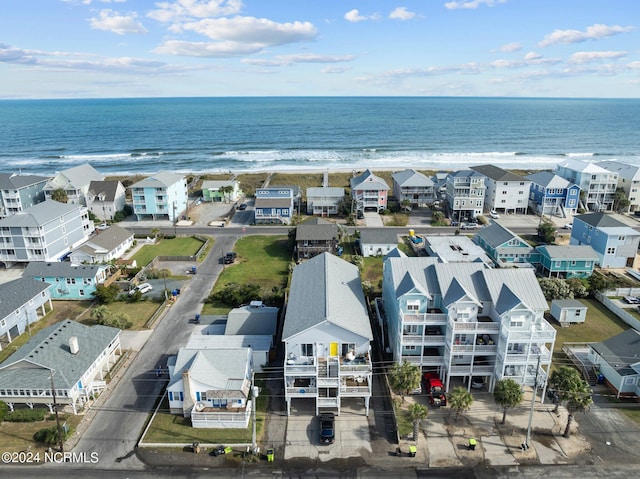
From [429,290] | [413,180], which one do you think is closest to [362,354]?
[429,290]

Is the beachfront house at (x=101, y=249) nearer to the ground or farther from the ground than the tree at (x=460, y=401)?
farther from the ground

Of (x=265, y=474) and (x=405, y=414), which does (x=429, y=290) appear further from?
(x=265, y=474)

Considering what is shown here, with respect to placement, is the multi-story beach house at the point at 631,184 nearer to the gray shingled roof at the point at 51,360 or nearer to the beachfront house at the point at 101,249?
the beachfront house at the point at 101,249

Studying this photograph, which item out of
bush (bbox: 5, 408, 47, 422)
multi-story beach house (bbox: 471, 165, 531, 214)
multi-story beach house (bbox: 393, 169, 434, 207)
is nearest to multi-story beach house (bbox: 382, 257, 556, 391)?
bush (bbox: 5, 408, 47, 422)

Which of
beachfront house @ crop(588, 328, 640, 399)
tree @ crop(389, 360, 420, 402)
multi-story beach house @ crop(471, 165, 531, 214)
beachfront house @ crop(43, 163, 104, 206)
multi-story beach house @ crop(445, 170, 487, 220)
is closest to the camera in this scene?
tree @ crop(389, 360, 420, 402)

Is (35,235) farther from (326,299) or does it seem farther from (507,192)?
(507,192)

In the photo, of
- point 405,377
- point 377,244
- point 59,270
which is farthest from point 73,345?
point 377,244

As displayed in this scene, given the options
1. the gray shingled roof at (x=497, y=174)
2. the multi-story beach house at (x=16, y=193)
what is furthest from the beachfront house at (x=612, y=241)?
the multi-story beach house at (x=16, y=193)

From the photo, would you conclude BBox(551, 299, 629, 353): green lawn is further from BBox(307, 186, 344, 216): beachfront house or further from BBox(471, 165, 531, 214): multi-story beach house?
BBox(307, 186, 344, 216): beachfront house
